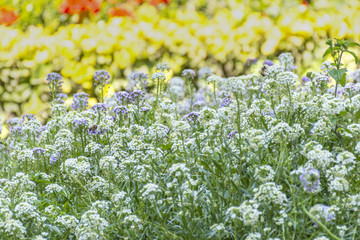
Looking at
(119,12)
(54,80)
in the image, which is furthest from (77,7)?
(54,80)

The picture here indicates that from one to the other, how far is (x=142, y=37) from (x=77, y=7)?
102 centimetres

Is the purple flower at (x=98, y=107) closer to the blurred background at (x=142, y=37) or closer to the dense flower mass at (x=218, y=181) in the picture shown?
the dense flower mass at (x=218, y=181)

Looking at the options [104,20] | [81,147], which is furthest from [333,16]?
[81,147]

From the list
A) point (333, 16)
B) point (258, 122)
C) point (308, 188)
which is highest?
point (333, 16)

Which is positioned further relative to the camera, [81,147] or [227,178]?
[81,147]

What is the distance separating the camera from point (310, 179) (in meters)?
2.44

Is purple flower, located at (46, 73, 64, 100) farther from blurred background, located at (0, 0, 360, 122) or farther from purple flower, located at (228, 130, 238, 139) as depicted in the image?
purple flower, located at (228, 130, 238, 139)

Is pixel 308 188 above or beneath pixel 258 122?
beneath

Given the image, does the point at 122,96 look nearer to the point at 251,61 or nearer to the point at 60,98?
the point at 60,98

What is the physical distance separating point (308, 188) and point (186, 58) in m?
4.36

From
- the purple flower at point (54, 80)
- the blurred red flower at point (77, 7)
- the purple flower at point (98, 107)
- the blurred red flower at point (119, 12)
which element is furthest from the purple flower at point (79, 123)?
the blurred red flower at point (77, 7)

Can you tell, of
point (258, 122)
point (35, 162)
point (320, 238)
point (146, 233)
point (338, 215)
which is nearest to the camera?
point (320, 238)

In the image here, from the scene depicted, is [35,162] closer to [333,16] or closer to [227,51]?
[227,51]

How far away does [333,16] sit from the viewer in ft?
22.2
